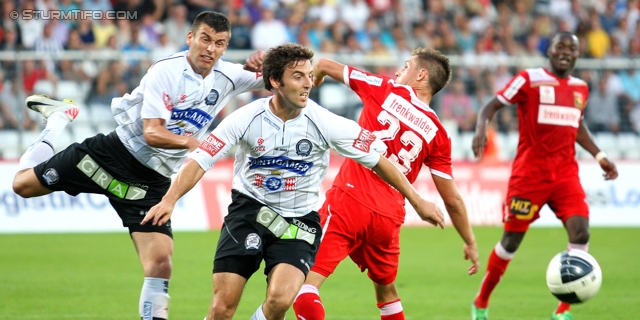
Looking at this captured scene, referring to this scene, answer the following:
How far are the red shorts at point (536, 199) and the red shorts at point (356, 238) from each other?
7.85ft

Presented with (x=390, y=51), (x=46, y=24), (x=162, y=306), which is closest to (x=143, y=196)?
(x=162, y=306)

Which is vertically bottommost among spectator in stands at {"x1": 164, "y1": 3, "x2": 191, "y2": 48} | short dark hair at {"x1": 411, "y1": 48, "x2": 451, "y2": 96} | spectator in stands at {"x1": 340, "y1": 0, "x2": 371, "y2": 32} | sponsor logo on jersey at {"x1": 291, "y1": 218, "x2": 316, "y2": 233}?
spectator in stands at {"x1": 164, "y1": 3, "x2": 191, "y2": 48}

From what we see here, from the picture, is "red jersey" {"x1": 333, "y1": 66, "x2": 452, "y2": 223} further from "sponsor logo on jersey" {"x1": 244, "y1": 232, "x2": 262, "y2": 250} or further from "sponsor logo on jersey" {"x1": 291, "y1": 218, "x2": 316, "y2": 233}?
"sponsor logo on jersey" {"x1": 244, "y1": 232, "x2": 262, "y2": 250}

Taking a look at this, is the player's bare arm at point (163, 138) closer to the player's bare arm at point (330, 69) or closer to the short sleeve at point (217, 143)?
the short sleeve at point (217, 143)

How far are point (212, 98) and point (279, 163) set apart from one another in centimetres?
115

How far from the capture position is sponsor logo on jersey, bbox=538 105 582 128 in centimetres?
898

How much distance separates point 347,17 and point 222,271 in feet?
47.3

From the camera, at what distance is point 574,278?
724 cm

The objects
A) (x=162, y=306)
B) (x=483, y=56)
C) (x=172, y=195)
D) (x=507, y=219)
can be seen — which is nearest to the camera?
(x=172, y=195)

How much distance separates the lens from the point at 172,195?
585 cm

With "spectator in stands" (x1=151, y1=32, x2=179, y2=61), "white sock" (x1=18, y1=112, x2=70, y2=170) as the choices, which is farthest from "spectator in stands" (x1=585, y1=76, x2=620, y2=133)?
"white sock" (x1=18, y1=112, x2=70, y2=170)

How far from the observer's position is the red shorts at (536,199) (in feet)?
28.7

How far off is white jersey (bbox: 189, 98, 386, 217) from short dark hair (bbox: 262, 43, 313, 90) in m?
0.25

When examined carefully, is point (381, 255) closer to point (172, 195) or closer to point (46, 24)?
point (172, 195)
